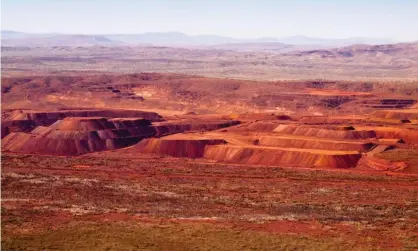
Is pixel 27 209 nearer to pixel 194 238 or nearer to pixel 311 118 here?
pixel 194 238

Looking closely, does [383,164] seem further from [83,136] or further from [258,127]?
[83,136]

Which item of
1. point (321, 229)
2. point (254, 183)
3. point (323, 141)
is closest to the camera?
point (321, 229)

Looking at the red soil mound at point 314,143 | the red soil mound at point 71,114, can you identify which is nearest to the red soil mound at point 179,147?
the red soil mound at point 314,143

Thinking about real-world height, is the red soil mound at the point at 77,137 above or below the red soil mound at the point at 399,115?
above

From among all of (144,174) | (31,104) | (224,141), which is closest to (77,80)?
(31,104)

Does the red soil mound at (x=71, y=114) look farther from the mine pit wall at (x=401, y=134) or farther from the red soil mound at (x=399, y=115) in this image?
the red soil mound at (x=399, y=115)

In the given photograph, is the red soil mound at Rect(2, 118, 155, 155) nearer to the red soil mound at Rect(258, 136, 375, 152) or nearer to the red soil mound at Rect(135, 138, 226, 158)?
the red soil mound at Rect(135, 138, 226, 158)

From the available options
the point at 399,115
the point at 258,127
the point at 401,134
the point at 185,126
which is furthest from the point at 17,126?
the point at 399,115
